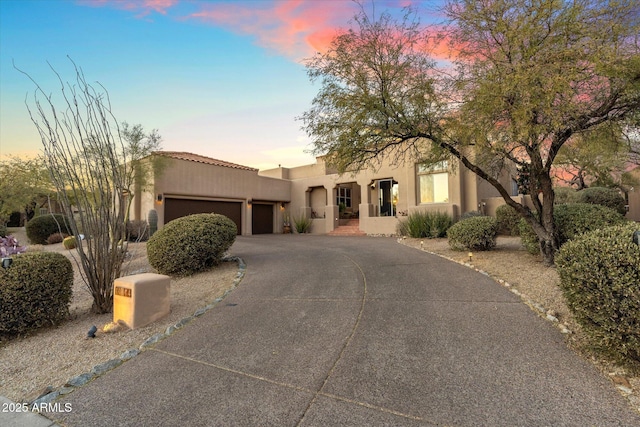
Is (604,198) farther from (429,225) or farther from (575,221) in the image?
(575,221)

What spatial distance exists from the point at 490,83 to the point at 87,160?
7.54 m

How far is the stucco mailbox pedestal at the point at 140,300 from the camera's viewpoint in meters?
4.67

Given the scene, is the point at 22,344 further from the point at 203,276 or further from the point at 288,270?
the point at 288,270

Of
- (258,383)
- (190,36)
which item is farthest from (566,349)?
(190,36)

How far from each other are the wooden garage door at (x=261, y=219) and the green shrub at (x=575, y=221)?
17338 mm

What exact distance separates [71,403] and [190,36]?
9.32 metres

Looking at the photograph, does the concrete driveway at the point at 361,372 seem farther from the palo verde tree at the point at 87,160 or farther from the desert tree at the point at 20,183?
the desert tree at the point at 20,183

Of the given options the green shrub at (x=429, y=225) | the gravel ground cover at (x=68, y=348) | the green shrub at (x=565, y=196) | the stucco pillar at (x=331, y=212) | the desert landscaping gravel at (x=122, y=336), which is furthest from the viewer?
the stucco pillar at (x=331, y=212)

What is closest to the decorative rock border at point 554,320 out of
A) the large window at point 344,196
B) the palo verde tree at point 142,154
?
the palo verde tree at point 142,154

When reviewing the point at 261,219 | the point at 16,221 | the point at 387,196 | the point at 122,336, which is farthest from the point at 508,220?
the point at 16,221

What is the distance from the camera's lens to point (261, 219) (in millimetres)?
22859

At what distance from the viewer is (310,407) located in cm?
256

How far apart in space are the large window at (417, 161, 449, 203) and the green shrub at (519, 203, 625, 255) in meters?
8.68

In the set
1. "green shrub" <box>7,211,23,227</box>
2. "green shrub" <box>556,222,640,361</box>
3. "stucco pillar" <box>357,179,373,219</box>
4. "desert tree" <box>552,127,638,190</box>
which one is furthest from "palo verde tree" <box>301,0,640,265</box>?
"green shrub" <box>7,211,23,227</box>
